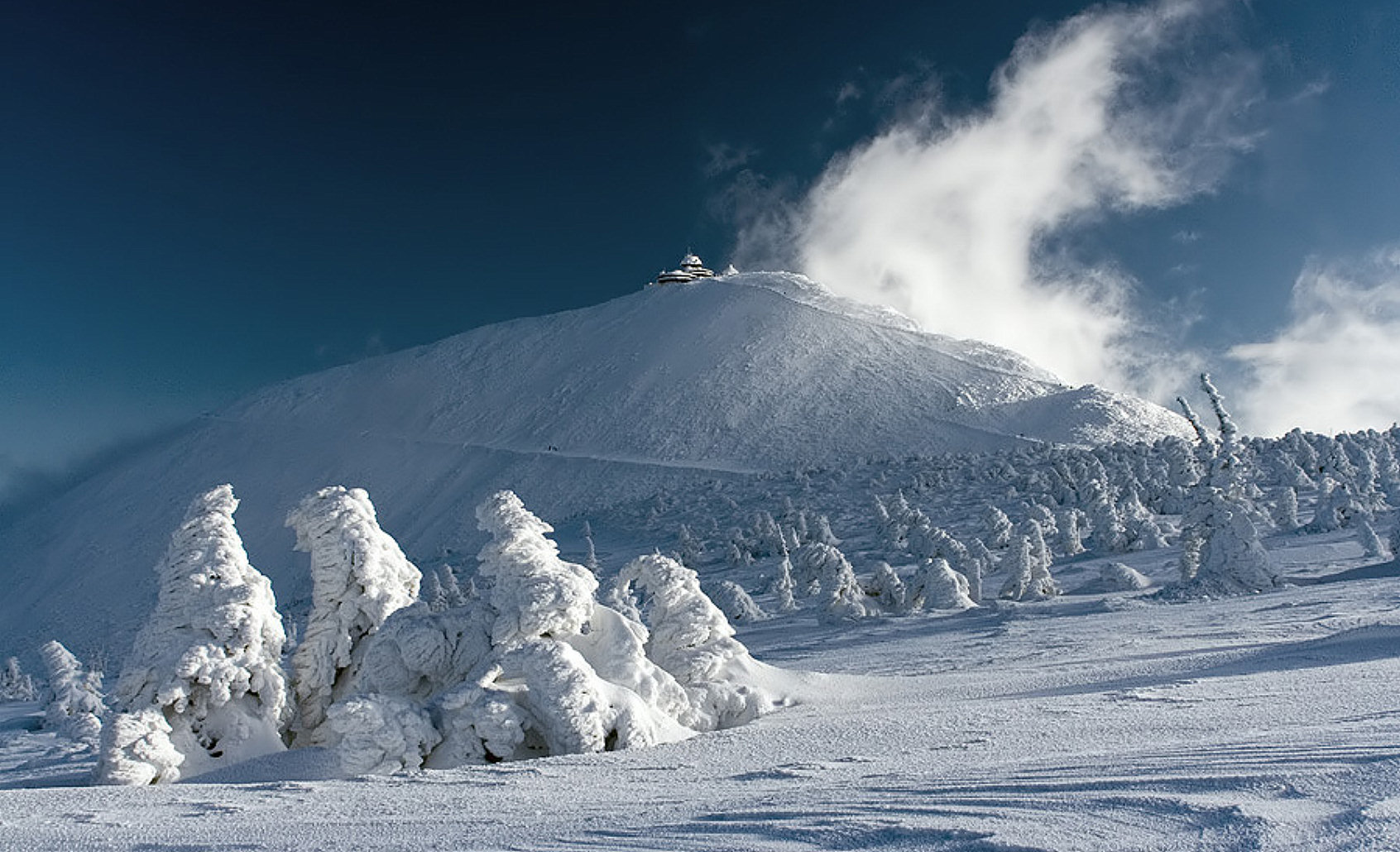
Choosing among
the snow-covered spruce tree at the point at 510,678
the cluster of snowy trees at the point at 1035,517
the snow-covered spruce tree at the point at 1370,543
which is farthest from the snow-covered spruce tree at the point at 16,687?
the snow-covered spruce tree at the point at 1370,543

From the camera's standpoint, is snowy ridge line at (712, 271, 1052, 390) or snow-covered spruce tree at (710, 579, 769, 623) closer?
snow-covered spruce tree at (710, 579, 769, 623)

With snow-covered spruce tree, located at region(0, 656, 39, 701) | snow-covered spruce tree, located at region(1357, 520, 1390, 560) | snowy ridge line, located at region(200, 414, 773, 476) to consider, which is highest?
Answer: snowy ridge line, located at region(200, 414, 773, 476)

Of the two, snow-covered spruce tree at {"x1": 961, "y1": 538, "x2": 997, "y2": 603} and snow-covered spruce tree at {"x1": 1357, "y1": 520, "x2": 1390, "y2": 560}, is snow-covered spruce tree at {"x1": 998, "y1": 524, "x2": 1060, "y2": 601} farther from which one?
snow-covered spruce tree at {"x1": 1357, "y1": 520, "x2": 1390, "y2": 560}

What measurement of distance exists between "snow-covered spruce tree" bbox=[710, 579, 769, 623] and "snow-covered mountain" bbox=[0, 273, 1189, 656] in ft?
141

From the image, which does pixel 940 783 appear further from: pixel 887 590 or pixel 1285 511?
pixel 1285 511

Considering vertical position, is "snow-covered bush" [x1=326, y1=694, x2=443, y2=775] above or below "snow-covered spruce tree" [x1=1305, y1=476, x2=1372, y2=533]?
below

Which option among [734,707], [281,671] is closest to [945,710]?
[734,707]

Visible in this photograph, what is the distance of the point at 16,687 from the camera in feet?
166

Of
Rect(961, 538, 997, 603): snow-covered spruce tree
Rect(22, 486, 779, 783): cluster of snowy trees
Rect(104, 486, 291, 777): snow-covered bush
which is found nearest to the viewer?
Rect(22, 486, 779, 783): cluster of snowy trees

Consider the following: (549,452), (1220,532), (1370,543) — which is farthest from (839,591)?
(549,452)

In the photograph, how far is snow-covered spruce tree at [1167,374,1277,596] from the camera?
78.5 ft

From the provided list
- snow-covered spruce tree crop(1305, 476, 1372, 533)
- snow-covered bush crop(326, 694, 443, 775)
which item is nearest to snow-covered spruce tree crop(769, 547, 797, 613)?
snow-covered spruce tree crop(1305, 476, 1372, 533)

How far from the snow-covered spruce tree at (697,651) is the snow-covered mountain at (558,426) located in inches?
2418

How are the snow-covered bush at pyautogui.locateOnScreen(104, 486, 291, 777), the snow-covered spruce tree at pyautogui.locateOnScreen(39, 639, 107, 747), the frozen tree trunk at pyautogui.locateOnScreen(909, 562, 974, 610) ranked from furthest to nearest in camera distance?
the snow-covered spruce tree at pyautogui.locateOnScreen(39, 639, 107, 747) → the frozen tree trunk at pyautogui.locateOnScreen(909, 562, 974, 610) → the snow-covered bush at pyautogui.locateOnScreen(104, 486, 291, 777)
